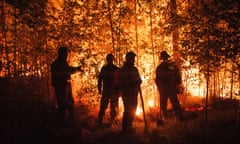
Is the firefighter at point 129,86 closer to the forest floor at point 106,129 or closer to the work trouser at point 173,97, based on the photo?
the forest floor at point 106,129

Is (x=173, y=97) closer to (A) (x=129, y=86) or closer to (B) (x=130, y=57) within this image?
(A) (x=129, y=86)

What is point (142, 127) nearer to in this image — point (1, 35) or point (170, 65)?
point (170, 65)

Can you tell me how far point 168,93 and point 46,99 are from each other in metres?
→ 3.77

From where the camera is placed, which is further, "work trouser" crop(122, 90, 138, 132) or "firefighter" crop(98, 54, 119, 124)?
"firefighter" crop(98, 54, 119, 124)

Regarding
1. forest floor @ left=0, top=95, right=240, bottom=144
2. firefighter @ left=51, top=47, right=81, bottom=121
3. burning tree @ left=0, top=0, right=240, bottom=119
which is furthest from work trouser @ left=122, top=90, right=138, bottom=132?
burning tree @ left=0, top=0, right=240, bottom=119

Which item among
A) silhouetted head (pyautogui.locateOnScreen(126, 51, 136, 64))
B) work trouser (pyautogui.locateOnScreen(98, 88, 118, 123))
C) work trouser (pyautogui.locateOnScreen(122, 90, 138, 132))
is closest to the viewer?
silhouetted head (pyautogui.locateOnScreen(126, 51, 136, 64))

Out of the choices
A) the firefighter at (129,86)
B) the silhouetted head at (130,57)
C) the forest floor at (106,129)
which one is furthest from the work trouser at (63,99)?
the silhouetted head at (130,57)

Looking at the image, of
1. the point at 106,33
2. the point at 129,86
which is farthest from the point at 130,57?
the point at 106,33

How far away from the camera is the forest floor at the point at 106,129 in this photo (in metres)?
6.41

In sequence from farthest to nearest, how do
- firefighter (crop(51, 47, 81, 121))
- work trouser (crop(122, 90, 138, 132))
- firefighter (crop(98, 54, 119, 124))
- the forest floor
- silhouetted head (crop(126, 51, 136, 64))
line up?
firefighter (crop(98, 54, 119, 124))
firefighter (crop(51, 47, 81, 121))
work trouser (crop(122, 90, 138, 132))
silhouetted head (crop(126, 51, 136, 64))
the forest floor

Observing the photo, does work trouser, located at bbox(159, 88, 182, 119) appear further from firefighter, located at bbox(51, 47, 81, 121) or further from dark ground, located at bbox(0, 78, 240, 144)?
firefighter, located at bbox(51, 47, 81, 121)

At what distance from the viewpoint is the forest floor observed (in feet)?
21.0

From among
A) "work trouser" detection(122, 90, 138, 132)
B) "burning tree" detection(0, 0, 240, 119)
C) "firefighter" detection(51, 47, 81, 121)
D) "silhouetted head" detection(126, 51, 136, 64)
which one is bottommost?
"work trouser" detection(122, 90, 138, 132)

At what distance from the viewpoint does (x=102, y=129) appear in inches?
289
